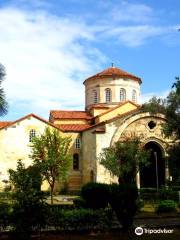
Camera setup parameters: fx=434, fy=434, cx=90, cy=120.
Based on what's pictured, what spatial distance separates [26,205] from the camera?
16.7 metres

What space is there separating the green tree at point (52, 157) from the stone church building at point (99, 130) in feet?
26.0

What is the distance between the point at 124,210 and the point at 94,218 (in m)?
1.45

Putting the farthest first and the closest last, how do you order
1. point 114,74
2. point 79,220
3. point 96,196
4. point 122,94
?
point 122,94 → point 114,74 → point 96,196 → point 79,220

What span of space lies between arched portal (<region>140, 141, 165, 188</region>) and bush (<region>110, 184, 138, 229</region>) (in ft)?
95.3

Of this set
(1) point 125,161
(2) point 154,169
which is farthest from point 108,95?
(1) point 125,161

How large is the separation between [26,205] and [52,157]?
1861cm

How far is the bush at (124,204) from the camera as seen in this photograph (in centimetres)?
1862

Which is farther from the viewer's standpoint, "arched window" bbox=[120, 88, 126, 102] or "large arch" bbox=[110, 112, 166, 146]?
"arched window" bbox=[120, 88, 126, 102]

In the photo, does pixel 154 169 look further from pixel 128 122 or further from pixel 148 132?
pixel 128 122

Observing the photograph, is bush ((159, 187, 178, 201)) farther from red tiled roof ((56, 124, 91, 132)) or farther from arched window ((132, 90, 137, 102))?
arched window ((132, 90, 137, 102))

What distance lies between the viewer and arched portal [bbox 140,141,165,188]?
48406mm

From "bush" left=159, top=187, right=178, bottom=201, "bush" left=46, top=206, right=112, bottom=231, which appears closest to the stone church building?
"bush" left=159, top=187, right=178, bottom=201

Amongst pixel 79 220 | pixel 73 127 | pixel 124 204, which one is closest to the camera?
pixel 124 204

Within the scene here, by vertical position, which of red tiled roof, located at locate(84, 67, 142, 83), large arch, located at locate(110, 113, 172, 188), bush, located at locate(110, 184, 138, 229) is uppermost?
red tiled roof, located at locate(84, 67, 142, 83)
